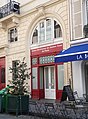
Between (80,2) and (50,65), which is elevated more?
(80,2)

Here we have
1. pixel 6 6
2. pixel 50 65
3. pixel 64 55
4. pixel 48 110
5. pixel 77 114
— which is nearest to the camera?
pixel 77 114

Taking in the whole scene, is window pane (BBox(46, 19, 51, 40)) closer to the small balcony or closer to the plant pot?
the small balcony

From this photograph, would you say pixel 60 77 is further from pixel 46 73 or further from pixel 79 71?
pixel 46 73

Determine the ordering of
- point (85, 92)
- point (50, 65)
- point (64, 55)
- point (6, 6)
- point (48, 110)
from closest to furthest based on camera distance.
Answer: point (48, 110) < point (64, 55) < point (85, 92) < point (50, 65) < point (6, 6)

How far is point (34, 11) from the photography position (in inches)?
728

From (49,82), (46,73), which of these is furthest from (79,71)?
(46,73)

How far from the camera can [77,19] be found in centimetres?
1523

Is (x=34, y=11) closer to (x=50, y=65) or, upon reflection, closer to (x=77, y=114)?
(x=50, y=65)

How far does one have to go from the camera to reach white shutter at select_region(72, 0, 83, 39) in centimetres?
1497

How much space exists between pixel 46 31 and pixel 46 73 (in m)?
3.18

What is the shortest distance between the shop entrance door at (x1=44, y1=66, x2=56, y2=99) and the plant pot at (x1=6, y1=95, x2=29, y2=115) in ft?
19.4

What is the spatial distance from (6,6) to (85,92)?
10.5 meters

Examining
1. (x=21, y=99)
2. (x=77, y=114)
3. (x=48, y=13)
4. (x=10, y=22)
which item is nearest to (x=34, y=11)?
(x=48, y=13)

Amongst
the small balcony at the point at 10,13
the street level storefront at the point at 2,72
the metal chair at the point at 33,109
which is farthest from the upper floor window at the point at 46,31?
the metal chair at the point at 33,109
